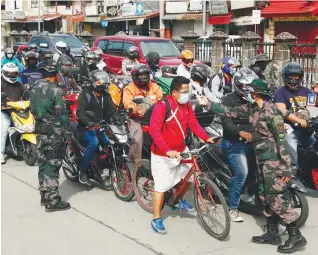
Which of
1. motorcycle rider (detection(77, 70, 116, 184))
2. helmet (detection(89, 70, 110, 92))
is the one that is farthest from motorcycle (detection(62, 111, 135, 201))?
helmet (detection(89, 70, 110, 92))

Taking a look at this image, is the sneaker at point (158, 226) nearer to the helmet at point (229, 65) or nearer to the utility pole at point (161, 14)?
the helmet at point (229, 65)

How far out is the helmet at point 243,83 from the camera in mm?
5466

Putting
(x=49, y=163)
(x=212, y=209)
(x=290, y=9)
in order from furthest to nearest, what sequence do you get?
(x=290, y=9), (x=49, y=163), (x=212, y=209)

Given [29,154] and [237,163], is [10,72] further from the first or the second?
[237,163]

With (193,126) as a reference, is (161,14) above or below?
above

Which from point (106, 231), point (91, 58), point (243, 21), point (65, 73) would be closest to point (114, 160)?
point (106, 231)

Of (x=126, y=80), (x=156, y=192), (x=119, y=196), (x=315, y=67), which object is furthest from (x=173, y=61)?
(x=156, y=192)

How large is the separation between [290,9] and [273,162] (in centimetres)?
2523

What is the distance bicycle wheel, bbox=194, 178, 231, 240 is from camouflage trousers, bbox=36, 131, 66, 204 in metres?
1.90

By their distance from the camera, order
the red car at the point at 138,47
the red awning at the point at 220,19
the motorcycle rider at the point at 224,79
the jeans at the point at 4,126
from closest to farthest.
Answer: the motorcycle rider at the point at 224,79
the jeans at the point at 4,126
the red car at the point at 138,47
the red awning at the point at 220,19

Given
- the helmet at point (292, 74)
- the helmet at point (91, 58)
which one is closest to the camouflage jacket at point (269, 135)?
the helmet at point (292, 74)

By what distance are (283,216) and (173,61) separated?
10.5 metres

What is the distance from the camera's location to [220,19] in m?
34.2

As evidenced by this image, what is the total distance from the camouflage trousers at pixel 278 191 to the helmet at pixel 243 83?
0.86m
